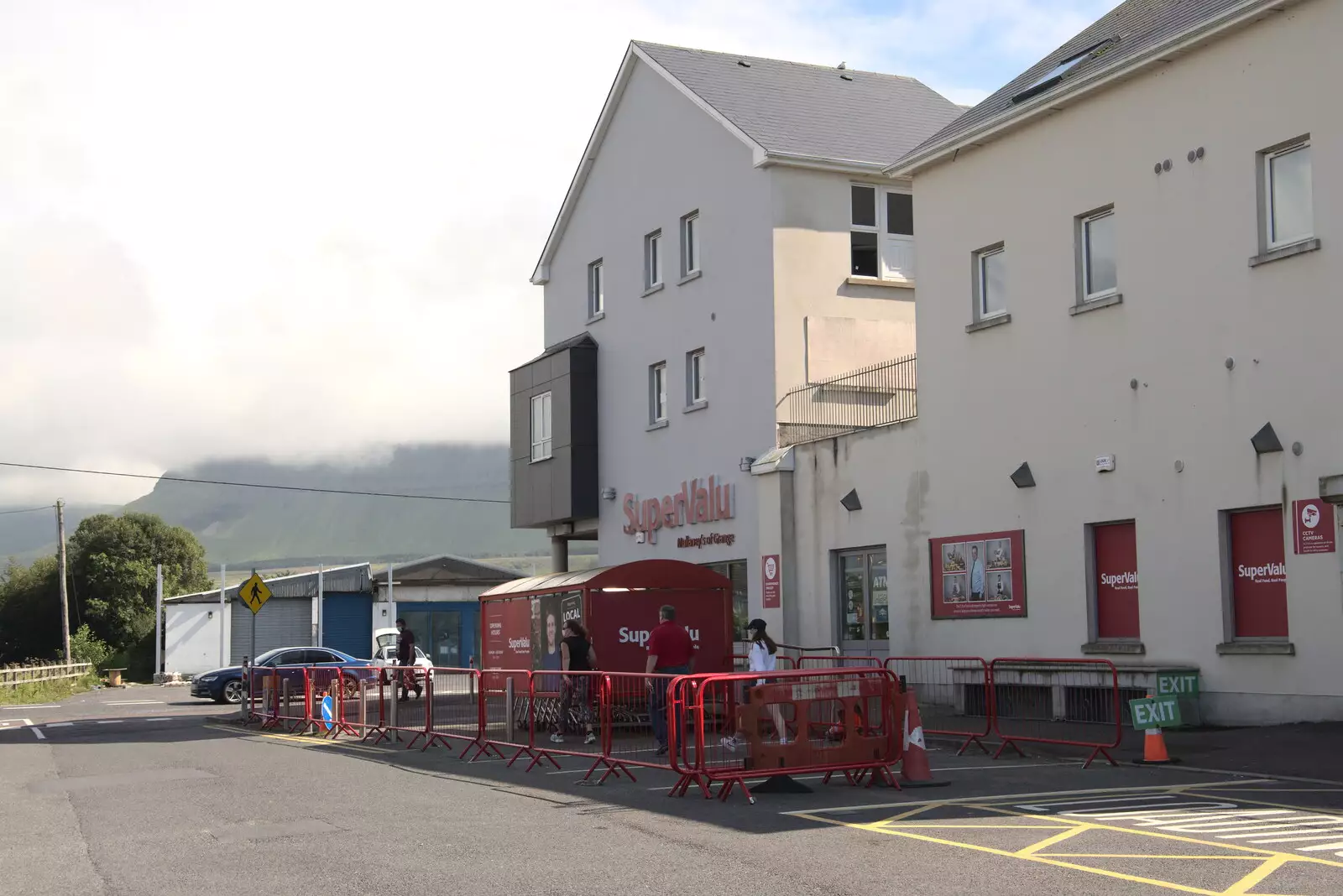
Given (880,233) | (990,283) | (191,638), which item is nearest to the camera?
→ (990,283)

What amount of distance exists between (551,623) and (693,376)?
9.17 m

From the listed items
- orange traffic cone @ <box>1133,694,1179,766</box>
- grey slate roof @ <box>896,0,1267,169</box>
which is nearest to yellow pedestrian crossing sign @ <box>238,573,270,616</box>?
grey slate roof @ <box>896,0,1267,169</box>

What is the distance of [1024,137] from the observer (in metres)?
21.9

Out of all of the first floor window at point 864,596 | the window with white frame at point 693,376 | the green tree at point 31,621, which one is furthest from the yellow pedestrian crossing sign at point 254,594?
the green tree at point 31,621

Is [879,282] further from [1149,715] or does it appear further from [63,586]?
[63,586]

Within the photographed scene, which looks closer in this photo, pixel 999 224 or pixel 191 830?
pixel 191 830

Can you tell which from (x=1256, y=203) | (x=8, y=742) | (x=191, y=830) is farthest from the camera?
(x=8, y=742)

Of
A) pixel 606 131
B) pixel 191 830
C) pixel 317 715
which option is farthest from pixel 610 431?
pixel 191 830

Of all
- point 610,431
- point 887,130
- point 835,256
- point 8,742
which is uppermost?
point 887,130

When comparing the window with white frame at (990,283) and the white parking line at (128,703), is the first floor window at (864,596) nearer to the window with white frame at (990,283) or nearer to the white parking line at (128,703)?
the window with white frame at (990,283)

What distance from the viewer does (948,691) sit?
2162 centimetres

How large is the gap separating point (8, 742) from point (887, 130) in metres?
19.9

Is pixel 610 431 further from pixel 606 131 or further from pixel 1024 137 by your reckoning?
pixel 1024 137

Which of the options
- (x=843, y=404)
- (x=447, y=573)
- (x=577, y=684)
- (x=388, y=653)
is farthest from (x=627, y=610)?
(x=447, y=573)
